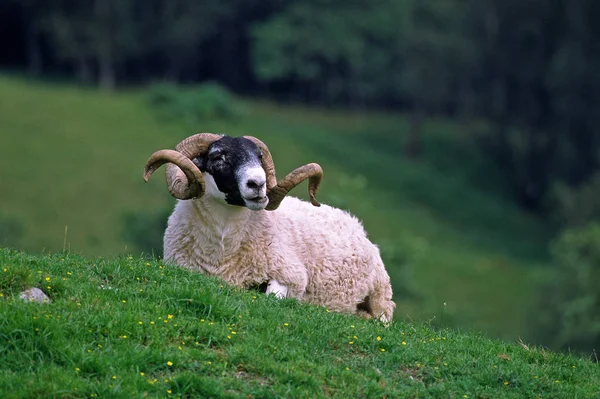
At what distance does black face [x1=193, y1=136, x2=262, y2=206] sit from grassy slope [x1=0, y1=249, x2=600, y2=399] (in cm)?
167

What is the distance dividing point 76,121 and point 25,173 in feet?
30.4

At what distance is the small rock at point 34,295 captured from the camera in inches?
444

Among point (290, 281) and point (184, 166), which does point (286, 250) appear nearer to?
point (290, 281)

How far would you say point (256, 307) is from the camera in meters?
12.5

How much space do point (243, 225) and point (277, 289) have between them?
3.49 ft

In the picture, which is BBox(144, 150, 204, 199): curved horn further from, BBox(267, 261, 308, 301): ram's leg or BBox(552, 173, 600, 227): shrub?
BBox(552, 173, 600, 227): shrub

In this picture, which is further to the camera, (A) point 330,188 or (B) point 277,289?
(A) point 330,188

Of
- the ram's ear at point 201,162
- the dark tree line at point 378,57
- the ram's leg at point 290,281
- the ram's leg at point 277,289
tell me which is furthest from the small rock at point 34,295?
the dark tree line at point 378,57

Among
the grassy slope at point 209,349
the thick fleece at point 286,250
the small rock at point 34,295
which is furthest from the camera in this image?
the thick fleece at point 286,250

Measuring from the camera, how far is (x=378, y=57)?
102312 millimetres

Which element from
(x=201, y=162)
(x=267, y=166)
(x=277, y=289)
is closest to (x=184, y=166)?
(x=201, y=162)

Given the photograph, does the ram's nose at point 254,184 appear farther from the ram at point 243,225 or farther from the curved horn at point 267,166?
the curved horn at point 267,166

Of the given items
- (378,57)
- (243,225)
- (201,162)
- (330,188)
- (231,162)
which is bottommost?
(330,188)

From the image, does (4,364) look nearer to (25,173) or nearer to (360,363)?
(360,363)
